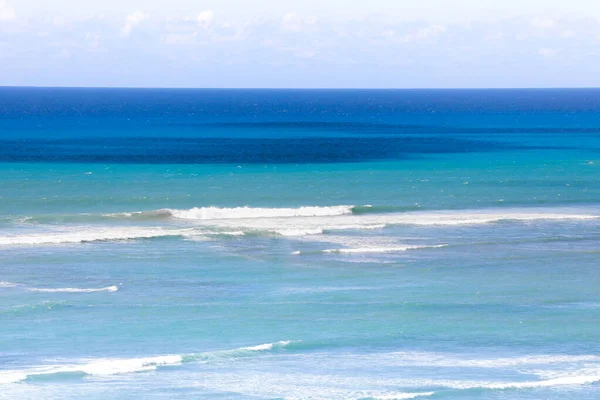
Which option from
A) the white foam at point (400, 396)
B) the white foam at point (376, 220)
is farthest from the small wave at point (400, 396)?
the white foam at point (376, 220)

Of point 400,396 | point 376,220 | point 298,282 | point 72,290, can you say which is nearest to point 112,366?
point 400,396

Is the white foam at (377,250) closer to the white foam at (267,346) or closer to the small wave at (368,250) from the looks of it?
the small wave at (368,250)

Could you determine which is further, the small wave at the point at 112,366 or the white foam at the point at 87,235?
the white foam at the point at 87,235

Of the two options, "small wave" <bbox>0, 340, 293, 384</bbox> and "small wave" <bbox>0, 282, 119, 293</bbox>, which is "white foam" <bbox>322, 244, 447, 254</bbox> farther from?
"small wave" <bbox>0, 340, 293, 384</bbox>

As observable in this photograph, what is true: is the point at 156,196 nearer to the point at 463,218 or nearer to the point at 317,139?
the point at 463,218

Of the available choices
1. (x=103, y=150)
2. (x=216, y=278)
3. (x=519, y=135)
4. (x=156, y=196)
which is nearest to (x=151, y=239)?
(x=216, y=278)

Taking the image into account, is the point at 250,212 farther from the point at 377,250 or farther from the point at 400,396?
the point at 400,396
